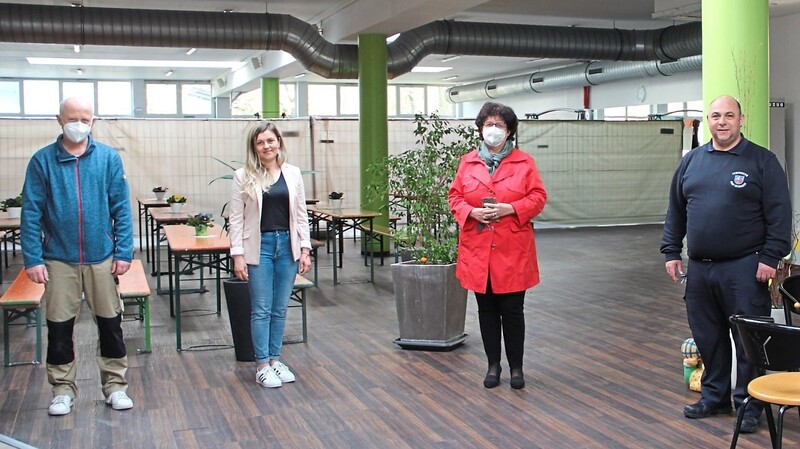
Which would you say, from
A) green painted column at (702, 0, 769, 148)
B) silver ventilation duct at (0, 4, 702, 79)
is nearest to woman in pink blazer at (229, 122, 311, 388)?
green painted column at (702, 0, 769, 148)

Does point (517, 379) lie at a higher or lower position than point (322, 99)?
lower

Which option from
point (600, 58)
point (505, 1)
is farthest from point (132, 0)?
point (600, 58)

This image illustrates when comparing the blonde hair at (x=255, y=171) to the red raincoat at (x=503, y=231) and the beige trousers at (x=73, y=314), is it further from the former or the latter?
the red raincoat at (x=503, y=231)

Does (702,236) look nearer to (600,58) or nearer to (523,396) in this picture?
(523,396)

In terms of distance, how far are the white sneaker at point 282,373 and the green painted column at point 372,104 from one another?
5918mm

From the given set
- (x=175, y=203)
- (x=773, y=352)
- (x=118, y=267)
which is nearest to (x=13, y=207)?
(x=175, y=203)

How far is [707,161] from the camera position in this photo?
3.82 metres

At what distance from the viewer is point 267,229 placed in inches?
Result: 179

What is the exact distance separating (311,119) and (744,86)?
8.70 meters

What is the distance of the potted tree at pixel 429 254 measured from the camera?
5.38 m

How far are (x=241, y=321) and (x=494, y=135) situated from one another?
1.89 m

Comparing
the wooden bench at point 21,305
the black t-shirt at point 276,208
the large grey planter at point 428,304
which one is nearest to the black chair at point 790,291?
the large grey planter at point 428,304

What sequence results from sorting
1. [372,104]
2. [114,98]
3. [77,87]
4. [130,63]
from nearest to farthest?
[372,104] → [130,63] → [77,87] → [114,98]

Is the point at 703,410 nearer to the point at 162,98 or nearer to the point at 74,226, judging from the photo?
the point at 74,226
